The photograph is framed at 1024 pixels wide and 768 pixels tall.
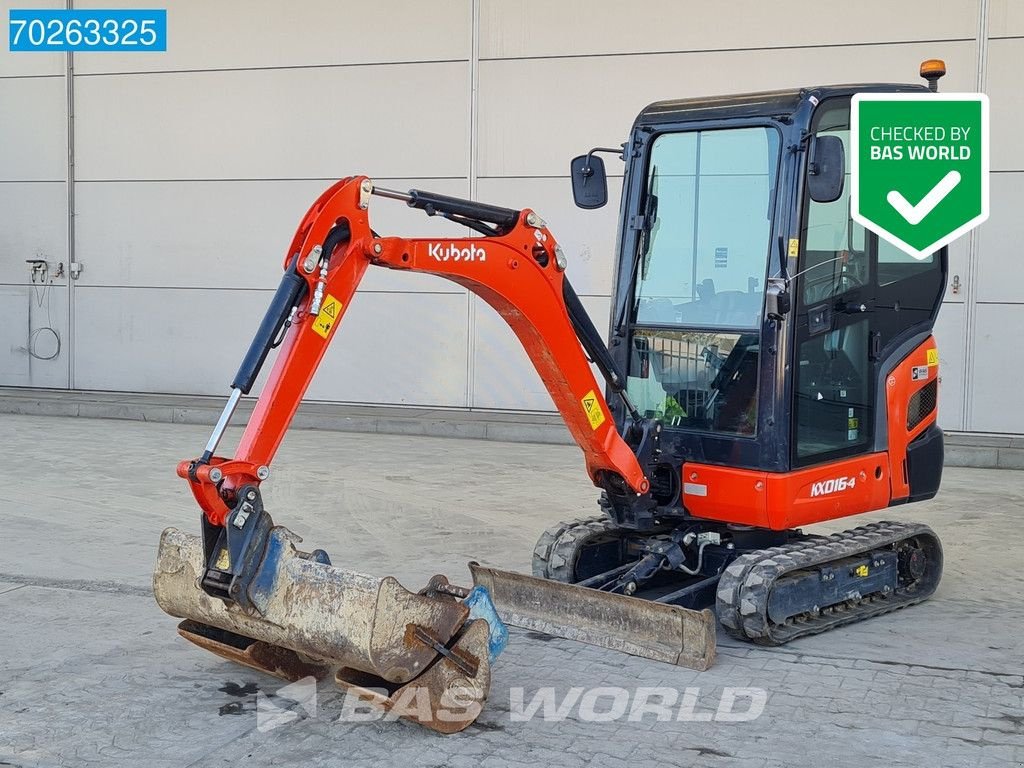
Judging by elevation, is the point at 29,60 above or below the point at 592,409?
above

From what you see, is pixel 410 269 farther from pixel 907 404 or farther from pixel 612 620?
pixel 907 404

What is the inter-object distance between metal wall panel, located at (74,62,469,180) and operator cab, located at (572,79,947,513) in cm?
877

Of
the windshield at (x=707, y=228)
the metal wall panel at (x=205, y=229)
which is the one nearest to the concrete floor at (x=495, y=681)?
the windshield at (x=707, y=228)

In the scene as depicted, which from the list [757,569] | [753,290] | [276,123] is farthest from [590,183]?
[276,123]

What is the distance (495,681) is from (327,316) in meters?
1.81

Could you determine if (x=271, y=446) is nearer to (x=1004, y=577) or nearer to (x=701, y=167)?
(x=701, y=167)

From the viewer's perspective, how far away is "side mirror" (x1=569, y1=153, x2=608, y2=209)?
22.7 feet

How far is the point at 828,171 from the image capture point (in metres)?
6.02

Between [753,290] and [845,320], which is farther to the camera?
[845,320]

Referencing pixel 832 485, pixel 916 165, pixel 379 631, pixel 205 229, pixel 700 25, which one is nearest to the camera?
pixel 379 631

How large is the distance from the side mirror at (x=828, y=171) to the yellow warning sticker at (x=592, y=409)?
143 cm

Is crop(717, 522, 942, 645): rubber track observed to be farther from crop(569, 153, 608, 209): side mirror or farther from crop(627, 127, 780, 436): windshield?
crop(569, 153, 608, 209): side mirror

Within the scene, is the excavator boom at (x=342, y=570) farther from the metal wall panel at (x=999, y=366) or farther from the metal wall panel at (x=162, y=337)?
the metal wall panel at (x=162, y=337)

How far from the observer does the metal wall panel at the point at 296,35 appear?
15.4m
